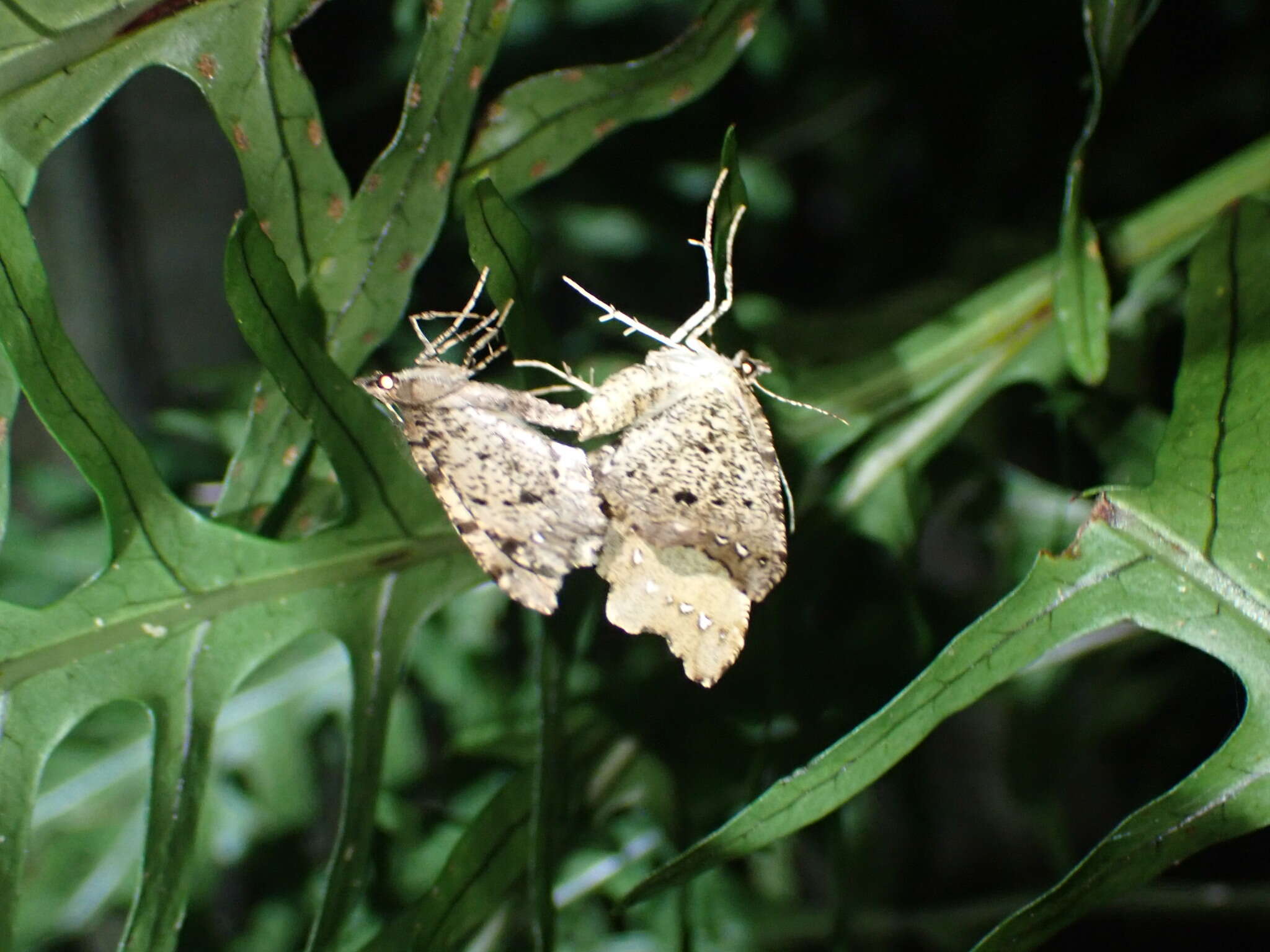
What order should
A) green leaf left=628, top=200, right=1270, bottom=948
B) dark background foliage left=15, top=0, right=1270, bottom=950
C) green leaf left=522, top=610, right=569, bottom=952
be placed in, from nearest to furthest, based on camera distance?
1. green leaf left=628, top=200, right=1270, bottom=948
2. green leaf left=522, top=610, right=569, bottom=952
3. dark background foliage left=15, top=0, right=1270, bottom=950

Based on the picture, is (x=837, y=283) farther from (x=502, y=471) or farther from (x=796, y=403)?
(x=502, y=471)

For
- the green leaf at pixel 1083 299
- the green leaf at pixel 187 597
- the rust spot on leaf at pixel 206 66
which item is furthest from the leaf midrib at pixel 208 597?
the green leaf at pixel 1083 299

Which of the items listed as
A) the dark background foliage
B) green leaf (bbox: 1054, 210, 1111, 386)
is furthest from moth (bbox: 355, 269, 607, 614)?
green leaf (bbox: 1054, 210, 1111, 386)

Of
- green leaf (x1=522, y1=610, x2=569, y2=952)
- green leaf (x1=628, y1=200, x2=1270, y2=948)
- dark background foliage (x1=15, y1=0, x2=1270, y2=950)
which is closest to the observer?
green leaf (x1=628, y1=200, x2=1270, y2=948)

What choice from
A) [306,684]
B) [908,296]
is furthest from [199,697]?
[908,296]

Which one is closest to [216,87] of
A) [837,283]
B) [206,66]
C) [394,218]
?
[206,66]

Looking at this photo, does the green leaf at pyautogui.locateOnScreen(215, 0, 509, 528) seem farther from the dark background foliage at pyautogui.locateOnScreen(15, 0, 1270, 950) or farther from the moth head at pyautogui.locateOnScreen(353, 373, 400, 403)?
the dark background foliage at pyautogui.locateOnScreen(15, 0, 1270, 950)

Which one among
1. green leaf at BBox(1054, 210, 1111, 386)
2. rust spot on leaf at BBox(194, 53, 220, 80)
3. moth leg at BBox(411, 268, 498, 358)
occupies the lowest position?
green leaf at BBox(1054, 210, 1111, 386)
